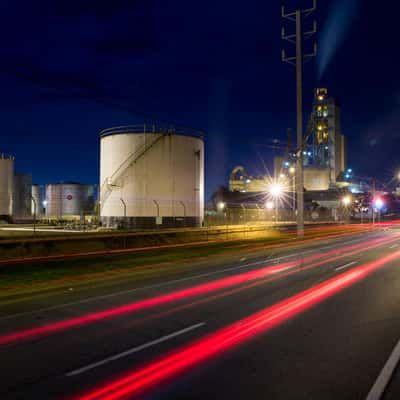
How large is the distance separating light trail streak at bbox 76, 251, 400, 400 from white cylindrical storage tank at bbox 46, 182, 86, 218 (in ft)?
152

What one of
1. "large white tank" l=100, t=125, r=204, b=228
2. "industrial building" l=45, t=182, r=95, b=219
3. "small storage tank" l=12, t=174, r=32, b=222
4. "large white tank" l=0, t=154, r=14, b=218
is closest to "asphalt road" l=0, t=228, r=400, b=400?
"large white tank" l=100, t=125, r=204, b=228

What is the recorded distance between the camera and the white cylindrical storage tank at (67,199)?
54938mm

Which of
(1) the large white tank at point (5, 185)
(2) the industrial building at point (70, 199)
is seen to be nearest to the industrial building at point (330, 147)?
(2) the industrial building at point (70, 199)

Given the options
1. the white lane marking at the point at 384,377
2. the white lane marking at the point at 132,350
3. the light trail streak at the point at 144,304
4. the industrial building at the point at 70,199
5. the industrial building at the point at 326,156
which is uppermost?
the industrial building at the point at 326,156

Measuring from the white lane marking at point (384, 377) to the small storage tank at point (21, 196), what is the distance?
54.8 meters

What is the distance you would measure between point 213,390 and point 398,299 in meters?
7.32

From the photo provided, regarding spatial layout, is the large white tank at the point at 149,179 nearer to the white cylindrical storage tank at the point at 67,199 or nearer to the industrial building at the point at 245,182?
the white cylindrical storage tank at the point at 67,199

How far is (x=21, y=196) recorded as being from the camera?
58500 millimetres

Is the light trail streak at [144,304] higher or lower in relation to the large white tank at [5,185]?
lower

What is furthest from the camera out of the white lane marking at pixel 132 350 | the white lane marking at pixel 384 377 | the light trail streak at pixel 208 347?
the white lane marking at pixel 132 350

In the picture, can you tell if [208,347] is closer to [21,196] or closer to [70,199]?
[70,199]

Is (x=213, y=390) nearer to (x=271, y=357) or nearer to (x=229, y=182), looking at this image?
(x=271, y=357)

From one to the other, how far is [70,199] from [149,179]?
69.0 feet

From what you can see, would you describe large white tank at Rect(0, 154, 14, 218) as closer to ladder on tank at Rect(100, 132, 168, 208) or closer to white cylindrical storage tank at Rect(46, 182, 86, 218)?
white cylindrical storage tank at Rect(46, 182, 86, 218)
